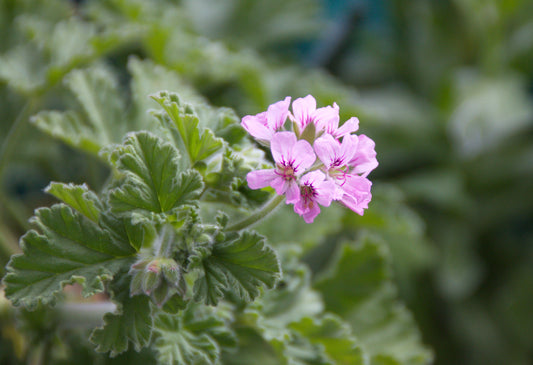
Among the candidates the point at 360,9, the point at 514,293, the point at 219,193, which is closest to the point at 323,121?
the point at 219,193

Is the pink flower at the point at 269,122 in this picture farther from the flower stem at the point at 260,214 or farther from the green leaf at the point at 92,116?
the green leaf at the point at 92,116

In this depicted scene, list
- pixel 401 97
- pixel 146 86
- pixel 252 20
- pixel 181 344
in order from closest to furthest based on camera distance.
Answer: pixel 181 344
pixel 146 86
pixel 252 20
pixel 401 97

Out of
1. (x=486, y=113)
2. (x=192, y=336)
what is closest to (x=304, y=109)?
(x=192, y=336)

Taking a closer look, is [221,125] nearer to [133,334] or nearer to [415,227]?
[133,334]

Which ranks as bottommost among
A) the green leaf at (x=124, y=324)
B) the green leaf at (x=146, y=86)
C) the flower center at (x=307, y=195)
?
the green leaf at (x=124, y=324)

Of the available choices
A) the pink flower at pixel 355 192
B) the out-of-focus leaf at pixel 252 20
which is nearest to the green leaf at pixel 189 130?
the pink flower at pixel 355 192

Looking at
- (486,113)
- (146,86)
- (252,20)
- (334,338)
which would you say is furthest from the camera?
(486,113)

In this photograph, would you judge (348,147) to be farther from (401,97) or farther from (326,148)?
(401,97)
